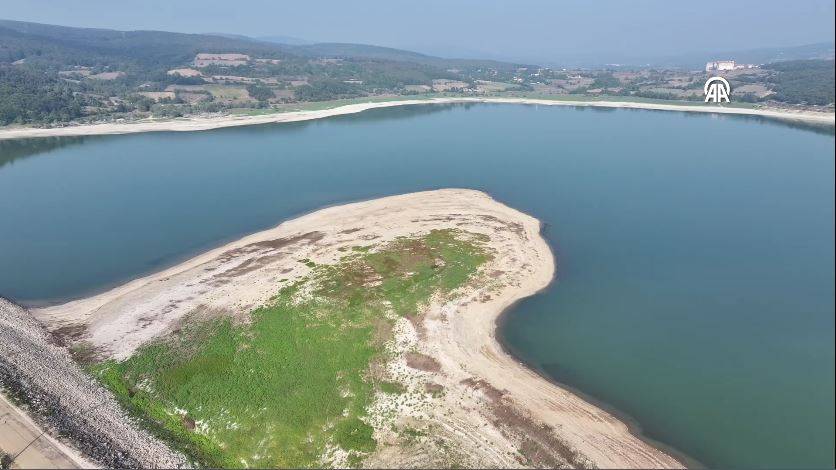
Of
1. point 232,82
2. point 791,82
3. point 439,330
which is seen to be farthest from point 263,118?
point 791,82

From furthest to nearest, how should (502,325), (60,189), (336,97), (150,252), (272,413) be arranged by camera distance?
1. (336,97)
2. (60,189)
3. (150,252)
4. (502,325)
5. (272,413)

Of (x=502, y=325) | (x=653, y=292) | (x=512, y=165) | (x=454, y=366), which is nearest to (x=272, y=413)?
(x=454, y=366)

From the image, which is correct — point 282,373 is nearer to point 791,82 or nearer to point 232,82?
point 791,82

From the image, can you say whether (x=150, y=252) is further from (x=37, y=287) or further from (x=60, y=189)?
(x=60, y=189)

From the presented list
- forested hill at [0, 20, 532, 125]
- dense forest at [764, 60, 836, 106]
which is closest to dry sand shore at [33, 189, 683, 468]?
dense forest at [764, 60, 836, 106]

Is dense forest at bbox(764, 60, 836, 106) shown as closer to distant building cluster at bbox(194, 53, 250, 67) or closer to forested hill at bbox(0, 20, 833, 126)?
forested hill at bbox(0, 20, 833, 126)

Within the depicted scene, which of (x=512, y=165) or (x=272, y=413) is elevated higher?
(x=512, y=165)

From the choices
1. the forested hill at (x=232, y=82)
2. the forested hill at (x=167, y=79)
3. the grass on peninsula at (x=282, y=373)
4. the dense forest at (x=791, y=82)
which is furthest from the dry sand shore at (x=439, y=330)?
the forested hill at (x=167, y=79)
